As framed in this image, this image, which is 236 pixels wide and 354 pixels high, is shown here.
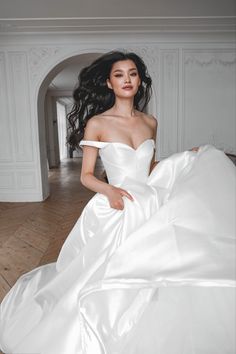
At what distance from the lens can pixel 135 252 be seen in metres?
1.23

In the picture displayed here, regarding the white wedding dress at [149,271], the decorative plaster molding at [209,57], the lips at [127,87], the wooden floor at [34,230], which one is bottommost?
the wooden floor at [34,230]

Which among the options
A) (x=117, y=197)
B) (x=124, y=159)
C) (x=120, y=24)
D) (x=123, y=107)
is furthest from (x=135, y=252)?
(x=120, y=24)

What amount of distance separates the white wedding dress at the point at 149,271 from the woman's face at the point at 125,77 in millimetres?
307

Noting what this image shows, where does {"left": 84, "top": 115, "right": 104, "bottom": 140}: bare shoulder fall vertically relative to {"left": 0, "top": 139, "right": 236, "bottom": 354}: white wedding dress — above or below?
above

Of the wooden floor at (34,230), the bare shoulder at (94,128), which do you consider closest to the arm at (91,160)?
the bare shoulder at (94,128)

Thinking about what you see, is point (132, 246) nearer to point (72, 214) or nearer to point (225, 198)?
point (225, 198)

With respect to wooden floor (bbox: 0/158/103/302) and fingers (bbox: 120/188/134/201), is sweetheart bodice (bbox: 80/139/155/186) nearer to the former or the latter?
fingers (bbox: 120/188/134/201)

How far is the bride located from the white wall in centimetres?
425

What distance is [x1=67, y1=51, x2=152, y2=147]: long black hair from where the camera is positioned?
5.65ft

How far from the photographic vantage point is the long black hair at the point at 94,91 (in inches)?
67.7

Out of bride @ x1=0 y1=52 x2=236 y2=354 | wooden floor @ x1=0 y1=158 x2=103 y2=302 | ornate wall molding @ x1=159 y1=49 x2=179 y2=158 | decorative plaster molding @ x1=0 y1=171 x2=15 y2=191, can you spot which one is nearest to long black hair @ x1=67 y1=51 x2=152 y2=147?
bride @ x1=0 y1=52 x2=236 y2=354

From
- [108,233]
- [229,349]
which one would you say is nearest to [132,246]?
[108,233]

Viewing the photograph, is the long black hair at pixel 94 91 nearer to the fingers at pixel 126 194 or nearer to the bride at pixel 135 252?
the bride at pixel 135 252

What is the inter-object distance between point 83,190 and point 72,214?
2.03 m
